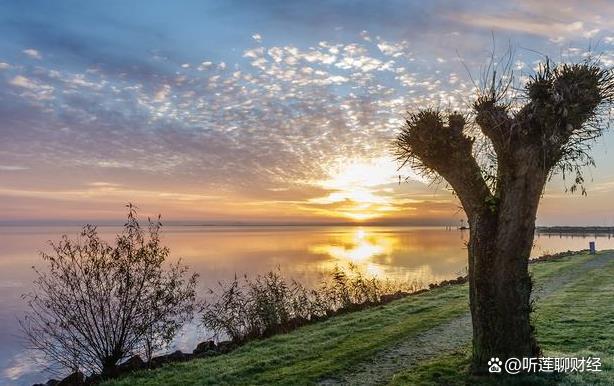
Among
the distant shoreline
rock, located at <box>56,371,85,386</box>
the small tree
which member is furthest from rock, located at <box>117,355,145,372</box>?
the distant shoreline

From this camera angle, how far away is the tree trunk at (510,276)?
9.83m

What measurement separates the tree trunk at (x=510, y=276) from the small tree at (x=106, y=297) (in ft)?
31.8

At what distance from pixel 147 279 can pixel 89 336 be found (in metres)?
2.37

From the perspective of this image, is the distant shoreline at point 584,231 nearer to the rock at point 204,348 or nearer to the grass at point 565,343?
the grass at point 565,343

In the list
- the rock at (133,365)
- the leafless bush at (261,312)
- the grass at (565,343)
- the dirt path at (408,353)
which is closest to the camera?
the grass at (565,343)

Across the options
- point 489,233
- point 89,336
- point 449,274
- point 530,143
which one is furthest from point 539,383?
point 449,274

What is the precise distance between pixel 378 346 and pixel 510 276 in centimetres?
493

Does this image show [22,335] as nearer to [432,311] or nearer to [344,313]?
[344,313]

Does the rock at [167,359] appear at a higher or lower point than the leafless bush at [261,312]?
lower

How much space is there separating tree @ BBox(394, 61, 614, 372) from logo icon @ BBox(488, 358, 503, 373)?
0.12 metres

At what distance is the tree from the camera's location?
9656 mm

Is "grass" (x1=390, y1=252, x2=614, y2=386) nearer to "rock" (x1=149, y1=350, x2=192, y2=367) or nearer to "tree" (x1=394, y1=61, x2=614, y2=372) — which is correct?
"tree" (x1=394, y1=61, x2=614, y2=372)

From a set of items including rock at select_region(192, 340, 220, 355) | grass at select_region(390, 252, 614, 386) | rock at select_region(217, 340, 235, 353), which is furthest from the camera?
rock at select_region(192, 340, 220, 355)

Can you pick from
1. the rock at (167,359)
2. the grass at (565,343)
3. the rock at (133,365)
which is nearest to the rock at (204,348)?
the rock at (167,359)
